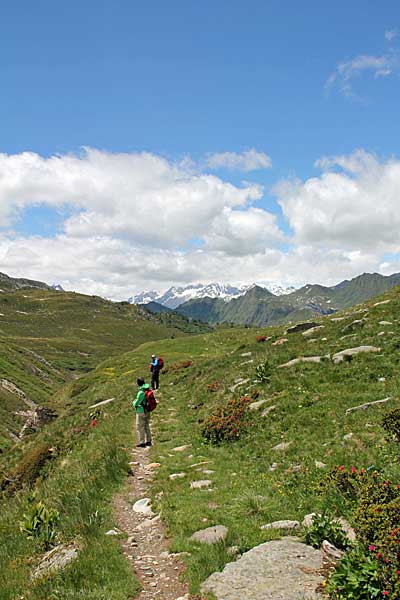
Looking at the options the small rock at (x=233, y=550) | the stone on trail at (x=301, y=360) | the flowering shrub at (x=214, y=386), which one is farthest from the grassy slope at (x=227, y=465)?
the stone on trail at (x=301, y=360)

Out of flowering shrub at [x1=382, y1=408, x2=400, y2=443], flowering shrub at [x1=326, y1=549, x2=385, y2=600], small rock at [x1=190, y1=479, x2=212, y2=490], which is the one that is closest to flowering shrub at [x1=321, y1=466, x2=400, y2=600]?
flowering shrub at [x1=326, y1=549, x2=385, y2=600]

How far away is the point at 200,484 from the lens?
14.1 metres

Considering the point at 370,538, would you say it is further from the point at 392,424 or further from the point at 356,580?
the point at 392,424

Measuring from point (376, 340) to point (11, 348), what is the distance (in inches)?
7011

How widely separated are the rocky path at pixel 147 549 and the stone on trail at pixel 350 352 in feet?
42.3

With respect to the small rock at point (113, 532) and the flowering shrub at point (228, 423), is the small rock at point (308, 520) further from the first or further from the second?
the flowering shrub at point (228, 423)

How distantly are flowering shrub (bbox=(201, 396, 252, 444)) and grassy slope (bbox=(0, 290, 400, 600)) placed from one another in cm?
64

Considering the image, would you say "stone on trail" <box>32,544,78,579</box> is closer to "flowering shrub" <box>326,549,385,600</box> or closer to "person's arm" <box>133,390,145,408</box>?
"flowering shrub" <box>326,549,385,600</box>

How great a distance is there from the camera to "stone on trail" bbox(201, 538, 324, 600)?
24.1 feet

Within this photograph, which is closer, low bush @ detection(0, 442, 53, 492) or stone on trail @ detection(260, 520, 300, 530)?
stone on trail @ detection(260, 520, 300, 530)

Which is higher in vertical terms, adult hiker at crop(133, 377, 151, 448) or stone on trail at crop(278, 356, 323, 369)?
stone on trail at crop(278, 356, 323, 369)

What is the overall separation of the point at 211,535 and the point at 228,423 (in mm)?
9586

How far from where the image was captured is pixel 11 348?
175875mm

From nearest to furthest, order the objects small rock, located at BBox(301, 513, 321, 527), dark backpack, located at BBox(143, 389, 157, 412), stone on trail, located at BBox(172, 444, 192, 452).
A: small rock, located at BBox(301, 513, 321, 527), stone on trail, located at BBox(172, 444, 192, 452), dark backpack, located at BBox(143, 389, 157, 412)
